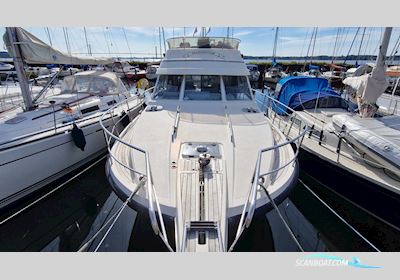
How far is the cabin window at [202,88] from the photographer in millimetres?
5707

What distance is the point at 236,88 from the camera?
5.89 m

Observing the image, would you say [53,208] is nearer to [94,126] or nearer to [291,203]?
[94,126]

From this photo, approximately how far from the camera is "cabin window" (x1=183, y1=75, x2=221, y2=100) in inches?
225

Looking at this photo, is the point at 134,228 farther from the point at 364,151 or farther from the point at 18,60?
the point at 18,60

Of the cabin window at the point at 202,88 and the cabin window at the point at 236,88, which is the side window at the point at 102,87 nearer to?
the cabin window at the point at 202,88

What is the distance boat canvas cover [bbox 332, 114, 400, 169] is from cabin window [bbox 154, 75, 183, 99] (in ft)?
12.6

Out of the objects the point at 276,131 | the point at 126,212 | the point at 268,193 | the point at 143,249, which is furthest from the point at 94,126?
the point at 268,193

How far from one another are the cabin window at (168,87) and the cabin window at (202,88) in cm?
25

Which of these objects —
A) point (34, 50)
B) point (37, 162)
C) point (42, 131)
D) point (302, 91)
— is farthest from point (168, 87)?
point (302, 91)

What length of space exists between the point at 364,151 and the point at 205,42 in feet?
15.0

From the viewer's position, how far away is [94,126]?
658 centimetres

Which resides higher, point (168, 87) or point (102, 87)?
point (168, 87)

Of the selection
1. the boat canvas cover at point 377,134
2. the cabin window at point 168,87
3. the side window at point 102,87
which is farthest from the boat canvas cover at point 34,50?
the boat canvas cover at point 377,134
